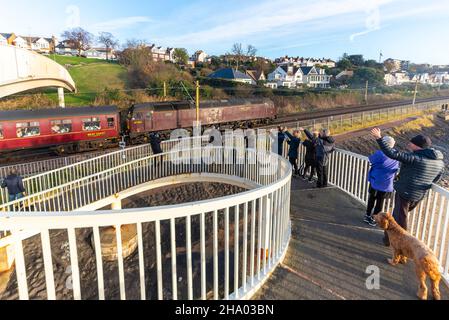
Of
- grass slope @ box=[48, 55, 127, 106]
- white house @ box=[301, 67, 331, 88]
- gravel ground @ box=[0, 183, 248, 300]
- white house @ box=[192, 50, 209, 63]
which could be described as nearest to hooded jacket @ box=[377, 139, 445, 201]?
gravel ground @ box=[0, 183, 248, 300]

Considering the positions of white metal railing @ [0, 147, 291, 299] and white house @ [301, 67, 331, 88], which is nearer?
white metal railing @ [0, 147, 291, 299]

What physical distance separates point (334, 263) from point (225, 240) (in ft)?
6.35

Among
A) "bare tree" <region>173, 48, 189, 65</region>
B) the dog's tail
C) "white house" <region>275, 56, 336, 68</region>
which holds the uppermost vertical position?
"white house" <region>275, 56, 336, 68</region>

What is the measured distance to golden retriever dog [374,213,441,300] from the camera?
10.9 feet

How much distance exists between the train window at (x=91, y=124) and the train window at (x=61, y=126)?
0.84m

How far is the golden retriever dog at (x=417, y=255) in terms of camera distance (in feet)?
10.9

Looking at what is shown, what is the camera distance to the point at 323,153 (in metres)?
7.45

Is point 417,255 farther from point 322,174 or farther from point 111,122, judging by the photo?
point 111,122

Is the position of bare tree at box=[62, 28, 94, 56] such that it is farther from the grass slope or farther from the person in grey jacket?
the person in grey jacket

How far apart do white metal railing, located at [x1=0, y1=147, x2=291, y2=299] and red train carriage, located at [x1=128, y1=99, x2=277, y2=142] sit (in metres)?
10.7

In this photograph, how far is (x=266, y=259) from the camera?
13.4 feet

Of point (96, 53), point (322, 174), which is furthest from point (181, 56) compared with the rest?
point (322, 174)
